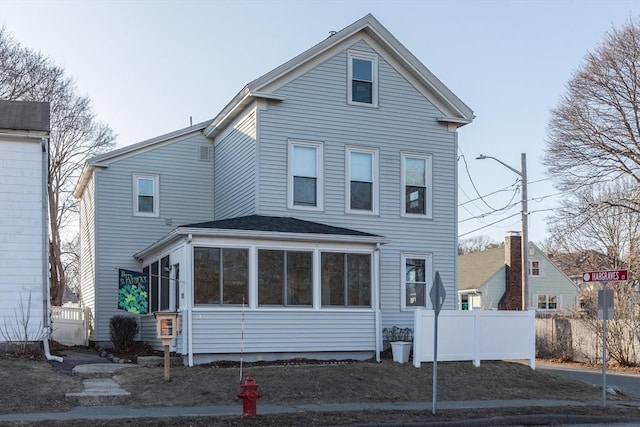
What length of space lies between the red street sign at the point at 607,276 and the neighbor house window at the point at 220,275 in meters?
7.96

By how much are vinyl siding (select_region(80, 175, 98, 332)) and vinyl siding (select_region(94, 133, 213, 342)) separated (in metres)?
0.46

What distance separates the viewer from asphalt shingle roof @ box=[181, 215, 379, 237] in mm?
18453

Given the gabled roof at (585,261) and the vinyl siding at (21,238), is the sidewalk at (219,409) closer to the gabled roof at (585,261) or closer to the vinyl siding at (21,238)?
the vinyl siding at (21,238)

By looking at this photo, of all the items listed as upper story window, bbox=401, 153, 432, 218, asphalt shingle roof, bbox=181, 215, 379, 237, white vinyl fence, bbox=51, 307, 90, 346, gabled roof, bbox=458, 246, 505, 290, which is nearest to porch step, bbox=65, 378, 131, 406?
asphalt shingle roof, bbox=181, 215, 379, 237

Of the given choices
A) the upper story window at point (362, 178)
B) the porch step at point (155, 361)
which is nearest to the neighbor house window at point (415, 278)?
the upper story window at point (362, 178)

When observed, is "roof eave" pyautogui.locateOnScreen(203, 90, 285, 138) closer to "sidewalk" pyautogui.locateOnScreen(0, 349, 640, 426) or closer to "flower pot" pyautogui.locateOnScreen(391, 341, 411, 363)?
"flower pot" pyautogui.locateOnScreen(391, 341, 411, 363)

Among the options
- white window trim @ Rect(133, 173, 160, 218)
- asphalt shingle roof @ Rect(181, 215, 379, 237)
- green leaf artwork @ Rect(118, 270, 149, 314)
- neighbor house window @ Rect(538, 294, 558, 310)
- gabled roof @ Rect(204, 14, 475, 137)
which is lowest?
neighbor house window @ Rect(538, 294, 558, 310)

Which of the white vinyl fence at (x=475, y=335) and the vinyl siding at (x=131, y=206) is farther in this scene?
the vinyl siding at (x=131, y=206)

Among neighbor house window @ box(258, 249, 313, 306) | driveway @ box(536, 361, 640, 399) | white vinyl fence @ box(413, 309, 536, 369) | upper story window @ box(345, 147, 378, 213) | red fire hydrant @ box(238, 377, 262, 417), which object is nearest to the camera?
red fire hydrant @ box(238, 377, 262, 417)

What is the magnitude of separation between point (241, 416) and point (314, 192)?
31.5 feet

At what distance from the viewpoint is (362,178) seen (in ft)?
72.9

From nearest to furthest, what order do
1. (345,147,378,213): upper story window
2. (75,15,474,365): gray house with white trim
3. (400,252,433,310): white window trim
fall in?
(75,15,474,365): gray house with white trim
(345,147,378,213): upper story window
(400,252,433,310): white window trim

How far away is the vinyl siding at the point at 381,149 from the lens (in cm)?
2103

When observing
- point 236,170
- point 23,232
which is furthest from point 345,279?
point 23,232
